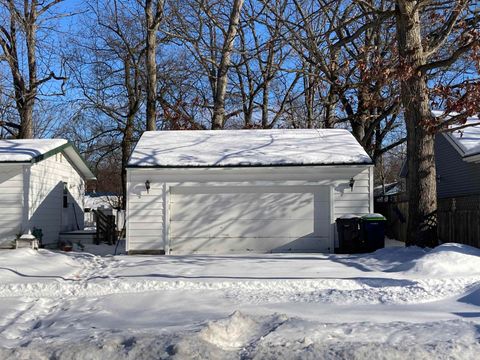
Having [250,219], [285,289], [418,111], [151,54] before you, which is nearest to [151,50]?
[151,54]

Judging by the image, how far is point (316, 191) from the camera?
15.8 m

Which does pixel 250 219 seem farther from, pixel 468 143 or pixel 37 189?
pixel 468 143

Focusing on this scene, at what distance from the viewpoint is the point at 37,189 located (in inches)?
697

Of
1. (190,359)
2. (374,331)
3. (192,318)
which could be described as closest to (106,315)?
(192,318)

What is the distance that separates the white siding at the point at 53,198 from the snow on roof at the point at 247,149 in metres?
3.55

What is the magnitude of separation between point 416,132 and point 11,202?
12143mm

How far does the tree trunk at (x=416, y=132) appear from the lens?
1358cm

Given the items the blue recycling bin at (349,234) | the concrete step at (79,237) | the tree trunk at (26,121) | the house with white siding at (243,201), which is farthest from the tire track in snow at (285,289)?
the tree trunk at (26,121)

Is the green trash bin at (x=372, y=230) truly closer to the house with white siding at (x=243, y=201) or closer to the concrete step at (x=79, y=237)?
the house with white siding at (x=243, y=201)

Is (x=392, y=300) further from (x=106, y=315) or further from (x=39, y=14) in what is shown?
(x=39, y=14)

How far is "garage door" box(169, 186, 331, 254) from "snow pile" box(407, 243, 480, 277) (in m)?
4.52

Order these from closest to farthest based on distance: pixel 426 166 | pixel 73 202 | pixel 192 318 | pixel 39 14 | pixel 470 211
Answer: pixel 192 318 < pixel 426 166 < pixel 470 211 < pixel 73 202 < pixel 39 14

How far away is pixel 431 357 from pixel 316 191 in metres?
10.7

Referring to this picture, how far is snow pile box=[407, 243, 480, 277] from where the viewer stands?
10.5 metres
